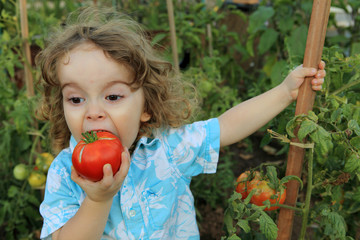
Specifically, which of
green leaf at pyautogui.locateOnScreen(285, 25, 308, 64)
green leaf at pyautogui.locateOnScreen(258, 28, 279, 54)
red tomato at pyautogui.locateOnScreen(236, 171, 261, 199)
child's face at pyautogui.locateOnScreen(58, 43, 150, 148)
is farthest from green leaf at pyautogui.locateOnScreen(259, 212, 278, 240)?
green leaf at pyautogui.locateOnScreen(258, 28, 279, 54)

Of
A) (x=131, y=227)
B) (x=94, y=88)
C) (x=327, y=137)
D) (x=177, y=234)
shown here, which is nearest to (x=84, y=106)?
(x=94, y=88)

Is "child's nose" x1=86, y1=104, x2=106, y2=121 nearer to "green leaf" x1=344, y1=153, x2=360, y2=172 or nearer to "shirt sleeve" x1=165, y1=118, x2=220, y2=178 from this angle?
"shirt sleeve" x1=165, y1=118, x2=220, y2=178

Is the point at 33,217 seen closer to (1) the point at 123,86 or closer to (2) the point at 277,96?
(1) the point at 123,86

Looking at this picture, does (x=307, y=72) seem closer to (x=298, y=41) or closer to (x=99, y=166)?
(x=99, y=166)

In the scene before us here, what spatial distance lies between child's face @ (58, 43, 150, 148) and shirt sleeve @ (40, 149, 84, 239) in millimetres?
154

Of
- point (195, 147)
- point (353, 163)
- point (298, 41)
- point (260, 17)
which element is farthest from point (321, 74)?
point (260, 17)

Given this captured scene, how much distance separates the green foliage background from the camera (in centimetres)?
118

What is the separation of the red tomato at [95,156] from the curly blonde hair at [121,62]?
0.93 feet

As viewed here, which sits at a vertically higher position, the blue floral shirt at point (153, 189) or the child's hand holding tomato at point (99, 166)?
the child's hand holding tomato at point (99, 166)

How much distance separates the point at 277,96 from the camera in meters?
1.32

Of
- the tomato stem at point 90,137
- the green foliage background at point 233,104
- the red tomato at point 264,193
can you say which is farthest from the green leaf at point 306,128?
the tomato stem at point 90,137

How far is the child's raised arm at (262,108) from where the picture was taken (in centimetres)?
120

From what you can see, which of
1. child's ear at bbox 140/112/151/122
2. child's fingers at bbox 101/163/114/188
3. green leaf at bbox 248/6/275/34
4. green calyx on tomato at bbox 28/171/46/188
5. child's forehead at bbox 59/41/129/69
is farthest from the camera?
green leaf at bbox 248/6/275/34

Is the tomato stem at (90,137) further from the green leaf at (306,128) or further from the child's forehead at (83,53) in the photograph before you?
the green leaf at (306,128)
